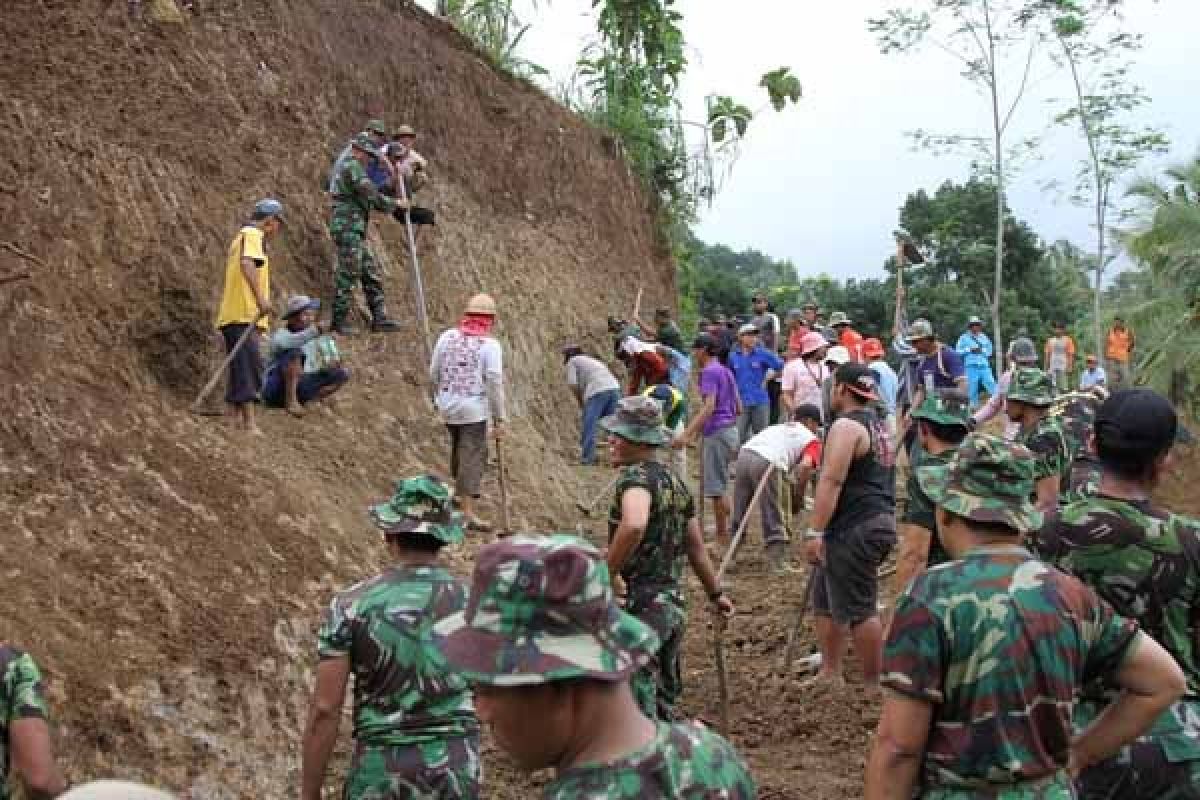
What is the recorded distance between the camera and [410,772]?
4105 mm

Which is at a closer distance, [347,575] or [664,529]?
[664,529]

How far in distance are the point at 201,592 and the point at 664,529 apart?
2.99 m

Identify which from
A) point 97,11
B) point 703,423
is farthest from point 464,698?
point 97,11

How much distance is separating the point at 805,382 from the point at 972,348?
16.6ft

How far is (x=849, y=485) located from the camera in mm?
7102

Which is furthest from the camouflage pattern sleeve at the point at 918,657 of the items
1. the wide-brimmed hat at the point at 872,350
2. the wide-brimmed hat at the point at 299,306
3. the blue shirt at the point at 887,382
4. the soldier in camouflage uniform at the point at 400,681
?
the wide-brimmed hat at the point at 872,350

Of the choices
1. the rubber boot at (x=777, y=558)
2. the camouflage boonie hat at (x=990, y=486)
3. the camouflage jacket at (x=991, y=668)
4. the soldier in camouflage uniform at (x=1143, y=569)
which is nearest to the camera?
the camouflage jacket at (x=991, y=668)

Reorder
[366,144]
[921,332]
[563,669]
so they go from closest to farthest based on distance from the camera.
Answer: [563,669]
[366,144]
[921,332]

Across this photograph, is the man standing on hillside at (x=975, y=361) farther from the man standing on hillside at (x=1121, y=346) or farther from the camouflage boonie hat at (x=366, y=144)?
the camouflage boonie hat at (x=366, y=144)

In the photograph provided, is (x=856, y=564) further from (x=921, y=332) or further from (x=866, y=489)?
(x=921, y=332)

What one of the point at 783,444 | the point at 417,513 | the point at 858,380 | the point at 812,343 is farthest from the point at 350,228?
the point at 417,513

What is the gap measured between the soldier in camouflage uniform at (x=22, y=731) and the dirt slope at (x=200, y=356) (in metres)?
2.52

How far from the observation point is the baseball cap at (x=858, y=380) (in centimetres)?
693

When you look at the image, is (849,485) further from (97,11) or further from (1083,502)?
(97,11)
